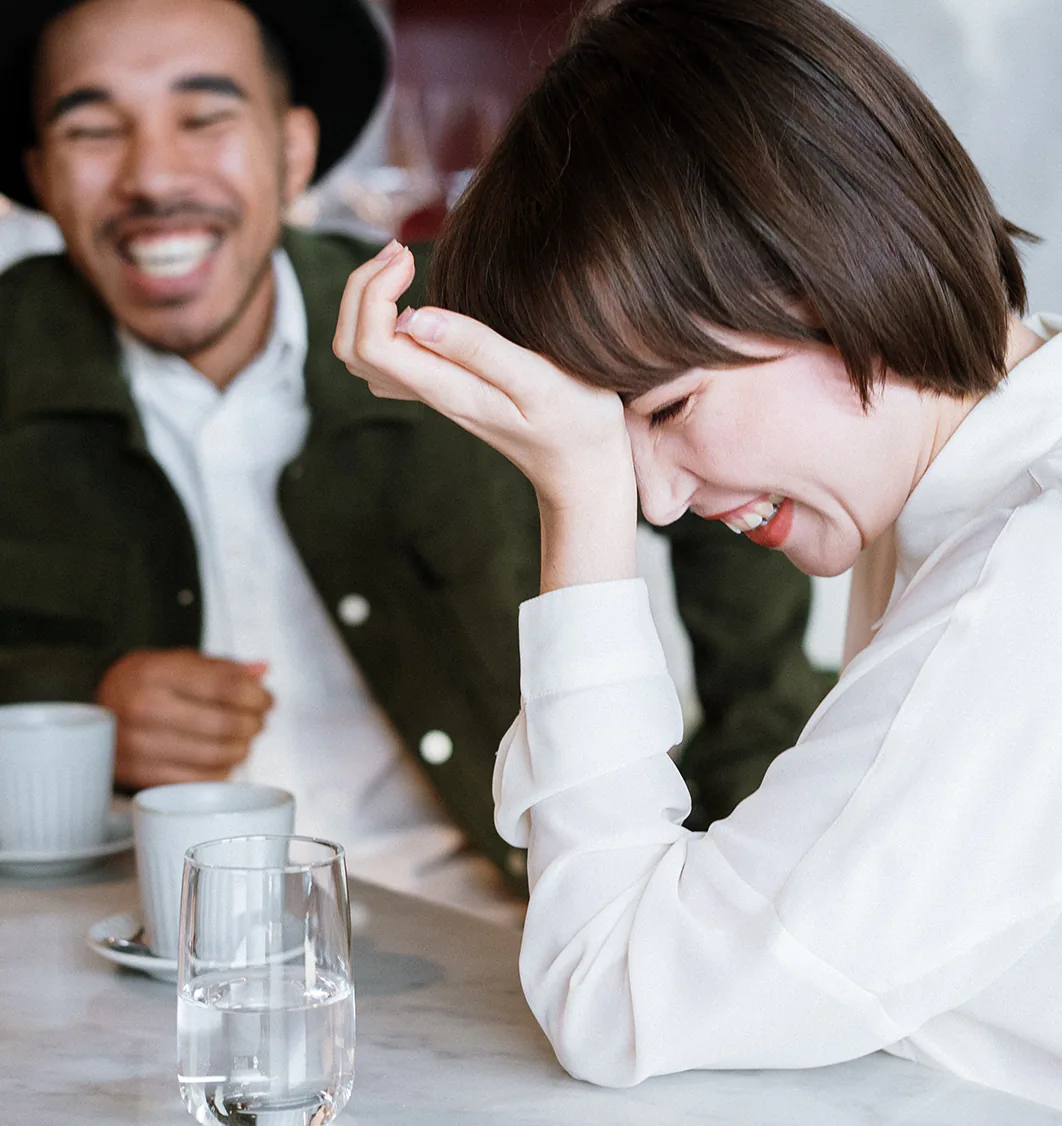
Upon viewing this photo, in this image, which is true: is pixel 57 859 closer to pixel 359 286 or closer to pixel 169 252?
pixel 359 286

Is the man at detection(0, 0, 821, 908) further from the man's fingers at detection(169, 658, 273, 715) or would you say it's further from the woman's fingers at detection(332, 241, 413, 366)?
the woman's fingers at detection(332, 241, 413, 366)

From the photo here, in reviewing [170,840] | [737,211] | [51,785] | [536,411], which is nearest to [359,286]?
[536,411]

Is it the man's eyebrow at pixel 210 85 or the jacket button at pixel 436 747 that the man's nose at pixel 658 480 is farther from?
the man's eyebrow at pixel 210 85

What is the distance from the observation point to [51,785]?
112 centimetres

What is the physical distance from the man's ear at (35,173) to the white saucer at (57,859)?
88 cm

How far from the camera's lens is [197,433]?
5.56 feet

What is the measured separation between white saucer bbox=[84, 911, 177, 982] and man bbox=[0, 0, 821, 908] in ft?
2.45

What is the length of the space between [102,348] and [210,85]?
33 cm

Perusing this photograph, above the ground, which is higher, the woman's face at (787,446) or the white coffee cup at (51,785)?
the woman's face at (787,446)

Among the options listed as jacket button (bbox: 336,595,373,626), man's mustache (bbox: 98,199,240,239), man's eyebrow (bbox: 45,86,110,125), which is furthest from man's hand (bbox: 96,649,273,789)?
man's eyebrow (bbox: 45,86,110,125)

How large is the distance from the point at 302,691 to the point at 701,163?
112cm

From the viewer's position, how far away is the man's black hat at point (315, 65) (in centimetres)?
165

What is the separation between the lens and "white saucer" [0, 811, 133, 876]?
1.10 m

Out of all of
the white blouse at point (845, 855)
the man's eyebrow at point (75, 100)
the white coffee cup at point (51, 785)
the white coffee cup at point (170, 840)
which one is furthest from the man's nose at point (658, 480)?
the man's eyebrow at point (75, 100)
